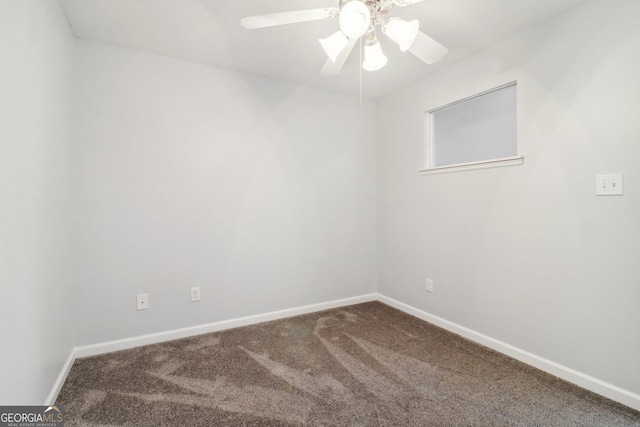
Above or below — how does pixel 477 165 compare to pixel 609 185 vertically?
above

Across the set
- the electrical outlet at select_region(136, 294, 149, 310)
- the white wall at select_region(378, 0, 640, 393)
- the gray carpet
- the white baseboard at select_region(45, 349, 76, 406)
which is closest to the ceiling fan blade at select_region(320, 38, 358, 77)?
the white wall at select_region(378, 0, 640, 393)

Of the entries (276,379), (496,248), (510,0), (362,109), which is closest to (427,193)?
(496,248)

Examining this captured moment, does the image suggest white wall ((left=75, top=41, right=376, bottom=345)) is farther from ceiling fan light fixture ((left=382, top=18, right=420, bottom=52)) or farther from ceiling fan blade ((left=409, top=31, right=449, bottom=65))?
ceiling fan light fixture ((left=382, top=18, right=420, bottom=52))

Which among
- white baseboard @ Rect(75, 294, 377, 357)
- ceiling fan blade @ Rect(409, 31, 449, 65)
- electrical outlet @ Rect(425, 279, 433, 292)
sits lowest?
white baseboard @ Rect(75, 294, 377, 357)

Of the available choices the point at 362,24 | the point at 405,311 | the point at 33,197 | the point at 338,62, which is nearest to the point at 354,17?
the point at 362,24

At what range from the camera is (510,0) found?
1.74 metres

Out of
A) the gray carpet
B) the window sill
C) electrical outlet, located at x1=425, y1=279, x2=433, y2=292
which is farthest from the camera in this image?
electrical outlet, located at x1=425, y1=279, x2=433, y2=292

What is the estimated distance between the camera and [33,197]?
1.36 m

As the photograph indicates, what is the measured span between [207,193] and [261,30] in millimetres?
1322

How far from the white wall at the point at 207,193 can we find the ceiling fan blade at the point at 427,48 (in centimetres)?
149

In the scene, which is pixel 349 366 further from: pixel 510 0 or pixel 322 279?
pixel 510 0

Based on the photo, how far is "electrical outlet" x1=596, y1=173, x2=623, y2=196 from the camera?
5.35 ft

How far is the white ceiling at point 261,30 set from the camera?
5.82 ft

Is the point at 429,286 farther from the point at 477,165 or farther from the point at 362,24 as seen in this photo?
the point at 362,24
